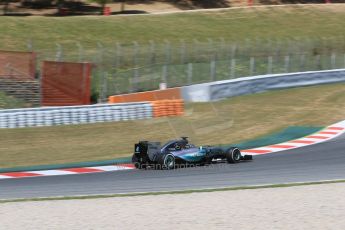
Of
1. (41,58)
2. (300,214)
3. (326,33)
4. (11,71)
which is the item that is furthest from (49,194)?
(326,33)

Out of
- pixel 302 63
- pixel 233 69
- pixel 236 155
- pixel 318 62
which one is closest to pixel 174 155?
pixel 236 155

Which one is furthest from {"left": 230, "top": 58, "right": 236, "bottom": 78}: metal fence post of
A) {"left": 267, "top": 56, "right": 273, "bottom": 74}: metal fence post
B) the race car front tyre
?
the race car front tyre

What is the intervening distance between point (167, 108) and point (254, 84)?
273 inches

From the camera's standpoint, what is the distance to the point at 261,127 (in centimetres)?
2195

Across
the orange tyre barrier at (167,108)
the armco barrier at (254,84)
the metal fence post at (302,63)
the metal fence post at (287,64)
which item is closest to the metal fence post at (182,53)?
the armco barrier at (254,84)

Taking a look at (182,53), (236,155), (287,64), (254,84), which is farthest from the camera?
(287,64)

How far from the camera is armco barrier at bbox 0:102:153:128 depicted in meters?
21.0

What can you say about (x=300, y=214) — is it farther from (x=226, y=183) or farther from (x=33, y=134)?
(x=33, y=134)

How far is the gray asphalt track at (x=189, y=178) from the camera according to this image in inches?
523

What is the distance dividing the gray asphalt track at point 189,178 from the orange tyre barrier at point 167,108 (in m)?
6.61

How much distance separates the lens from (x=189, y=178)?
47.0 feet

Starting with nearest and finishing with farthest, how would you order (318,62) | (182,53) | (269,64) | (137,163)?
(137,163) → (182,53) → (269,64) → (318,62)

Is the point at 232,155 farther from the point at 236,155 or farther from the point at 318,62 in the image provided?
the point at 318,62

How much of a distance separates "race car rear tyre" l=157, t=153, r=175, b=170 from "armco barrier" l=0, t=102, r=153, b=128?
6699mm
